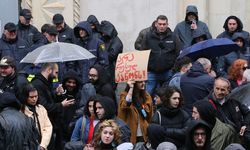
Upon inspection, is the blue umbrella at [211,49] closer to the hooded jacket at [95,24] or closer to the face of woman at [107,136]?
the hooded jacket at [95,24]

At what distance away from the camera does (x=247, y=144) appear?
15547 mm

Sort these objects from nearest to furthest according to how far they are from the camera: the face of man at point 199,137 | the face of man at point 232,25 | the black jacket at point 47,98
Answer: the face of man at point 199,137 → the black jacket at point 47,98 → the face of man at point 232,25

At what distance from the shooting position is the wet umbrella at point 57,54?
18391 millimetres

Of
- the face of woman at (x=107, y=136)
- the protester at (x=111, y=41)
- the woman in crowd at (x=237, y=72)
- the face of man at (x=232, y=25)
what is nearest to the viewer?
the face of woman at (x=107, y=136)

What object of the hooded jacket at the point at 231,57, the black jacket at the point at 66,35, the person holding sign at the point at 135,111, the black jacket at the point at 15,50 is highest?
the black jacket at the point at 66,35

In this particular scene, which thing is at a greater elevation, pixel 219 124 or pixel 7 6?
pixel 7 6

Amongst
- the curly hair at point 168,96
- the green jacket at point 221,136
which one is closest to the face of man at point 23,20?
the curly hair at point 168,96

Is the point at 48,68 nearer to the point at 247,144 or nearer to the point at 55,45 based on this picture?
the point at 55,45

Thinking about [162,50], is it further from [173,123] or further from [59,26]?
[173,123]

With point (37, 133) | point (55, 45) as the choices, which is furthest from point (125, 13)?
point (37, 133)

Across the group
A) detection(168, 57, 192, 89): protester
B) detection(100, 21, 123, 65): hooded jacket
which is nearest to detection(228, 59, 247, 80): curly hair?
detection(168, 57, 192, 89): protester

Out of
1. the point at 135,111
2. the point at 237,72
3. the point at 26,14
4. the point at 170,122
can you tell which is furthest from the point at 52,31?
the point at 170,122

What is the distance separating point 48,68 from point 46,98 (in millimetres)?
508

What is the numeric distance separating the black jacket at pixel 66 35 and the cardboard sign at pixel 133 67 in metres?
2.91
